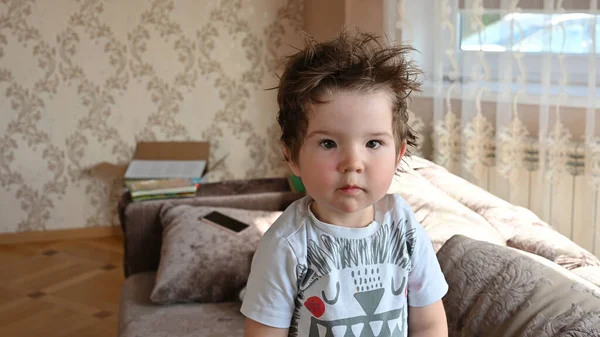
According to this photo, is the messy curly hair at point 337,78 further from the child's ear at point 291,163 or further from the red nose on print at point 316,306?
the red nose on print at point 316,306

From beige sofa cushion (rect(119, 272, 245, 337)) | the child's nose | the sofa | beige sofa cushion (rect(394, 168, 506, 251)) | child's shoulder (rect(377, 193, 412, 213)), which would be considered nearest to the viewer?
the child's nose

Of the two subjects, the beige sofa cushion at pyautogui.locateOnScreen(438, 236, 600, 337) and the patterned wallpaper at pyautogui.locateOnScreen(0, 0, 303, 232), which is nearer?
the beige sofa cushion at pyautogui.locateOnScreen(438, 236, 600, 337)

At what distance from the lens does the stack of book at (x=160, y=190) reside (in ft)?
9.30

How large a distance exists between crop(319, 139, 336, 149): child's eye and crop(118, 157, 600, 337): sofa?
1.20 ft

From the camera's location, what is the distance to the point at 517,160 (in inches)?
103

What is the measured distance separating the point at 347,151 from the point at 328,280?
0.19m

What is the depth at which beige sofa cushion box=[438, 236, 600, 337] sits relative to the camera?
49.5 inches

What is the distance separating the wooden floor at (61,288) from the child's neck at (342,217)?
87.1 inches

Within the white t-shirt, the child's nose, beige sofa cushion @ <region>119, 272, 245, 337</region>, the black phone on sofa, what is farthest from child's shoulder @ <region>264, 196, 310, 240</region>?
the black phone on sofa

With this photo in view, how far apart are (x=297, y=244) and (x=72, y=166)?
3.39 meters

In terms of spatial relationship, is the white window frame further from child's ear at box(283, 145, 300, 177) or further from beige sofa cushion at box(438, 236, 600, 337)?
child's ear at box(283, 145, 300, 177)

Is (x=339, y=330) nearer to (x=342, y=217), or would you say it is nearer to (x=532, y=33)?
(x=342, y=217)

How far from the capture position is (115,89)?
417 cm

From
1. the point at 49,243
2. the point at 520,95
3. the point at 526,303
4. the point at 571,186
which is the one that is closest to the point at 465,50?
the point at 520,95
